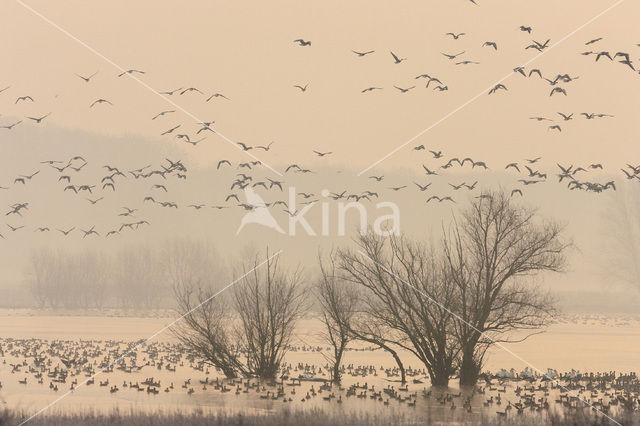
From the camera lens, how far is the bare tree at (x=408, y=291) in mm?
30156

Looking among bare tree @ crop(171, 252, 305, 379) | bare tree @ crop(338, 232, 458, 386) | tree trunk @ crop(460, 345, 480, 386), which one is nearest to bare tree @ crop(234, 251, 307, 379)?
bare tree @ crop(171, 252, 305, 379)

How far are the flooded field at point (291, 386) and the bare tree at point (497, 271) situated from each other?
248 cm

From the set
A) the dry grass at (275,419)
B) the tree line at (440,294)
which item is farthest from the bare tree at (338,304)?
the dry grass at (275,419)

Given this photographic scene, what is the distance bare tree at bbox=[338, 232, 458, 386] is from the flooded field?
174cm

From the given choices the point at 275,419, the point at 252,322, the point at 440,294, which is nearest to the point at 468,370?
the point at 440,294

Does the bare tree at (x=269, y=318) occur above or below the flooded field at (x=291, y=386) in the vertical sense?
above

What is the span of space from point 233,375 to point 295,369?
584cm

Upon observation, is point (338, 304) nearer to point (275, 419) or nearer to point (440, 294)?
point (440, 294)

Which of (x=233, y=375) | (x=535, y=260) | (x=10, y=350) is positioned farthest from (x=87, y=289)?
(x=535, y=260)

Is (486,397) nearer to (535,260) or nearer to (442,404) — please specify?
(442,404)

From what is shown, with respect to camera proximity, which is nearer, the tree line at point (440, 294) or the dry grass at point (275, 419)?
the dry grass at point (275, 419)

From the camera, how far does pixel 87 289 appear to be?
379 feet

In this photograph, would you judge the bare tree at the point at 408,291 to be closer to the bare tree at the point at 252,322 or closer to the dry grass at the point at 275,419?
the bare tree at the point at 252,322

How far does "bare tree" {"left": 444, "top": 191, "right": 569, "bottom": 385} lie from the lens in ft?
99.5
